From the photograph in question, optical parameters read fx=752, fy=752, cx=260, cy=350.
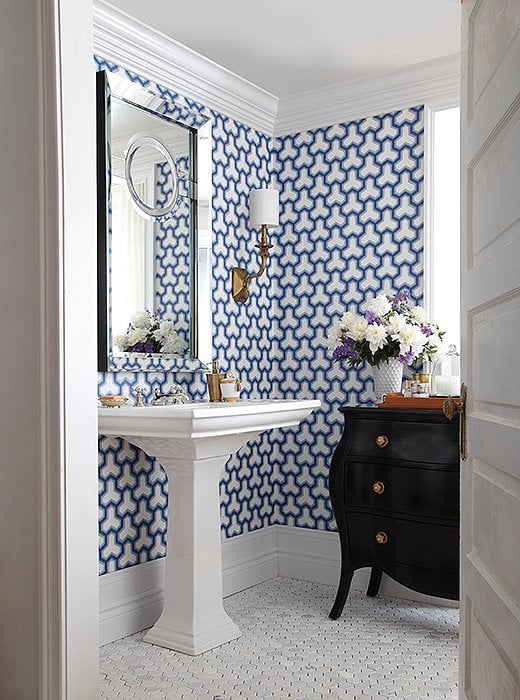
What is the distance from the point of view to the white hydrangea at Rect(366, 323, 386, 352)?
135 inches

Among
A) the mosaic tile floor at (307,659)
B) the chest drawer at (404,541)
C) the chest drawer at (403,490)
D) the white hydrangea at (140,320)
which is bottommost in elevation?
the mosaic tile floor at (307,659)

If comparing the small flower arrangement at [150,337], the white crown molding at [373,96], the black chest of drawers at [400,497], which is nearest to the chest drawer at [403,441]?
the black chest of drawers at [400,497]

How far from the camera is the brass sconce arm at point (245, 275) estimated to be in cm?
394

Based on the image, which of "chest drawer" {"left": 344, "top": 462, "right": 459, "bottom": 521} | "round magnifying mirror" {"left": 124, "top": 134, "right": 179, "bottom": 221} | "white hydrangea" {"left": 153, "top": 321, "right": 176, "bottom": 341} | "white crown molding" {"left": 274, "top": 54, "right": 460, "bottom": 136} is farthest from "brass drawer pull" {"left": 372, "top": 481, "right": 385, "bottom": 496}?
"white crown molding" {"left": 274, "top": 54, "right": 460, "bottom": 136}

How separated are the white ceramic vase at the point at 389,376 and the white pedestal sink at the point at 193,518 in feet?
2.11

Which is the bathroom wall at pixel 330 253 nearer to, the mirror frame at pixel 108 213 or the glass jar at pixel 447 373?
the glass jar at pixel 447 373

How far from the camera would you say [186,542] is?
9.96ft

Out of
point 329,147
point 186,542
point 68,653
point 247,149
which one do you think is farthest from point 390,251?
point 68,653

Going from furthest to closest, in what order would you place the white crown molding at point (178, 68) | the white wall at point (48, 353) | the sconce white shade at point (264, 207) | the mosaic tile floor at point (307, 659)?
1. the sconce white shade at point (264, 207)
2. the white crown molding at point (178, 68)
3. the mosaic tile floor at point (307, 659)
4. the white wall at point (48, 353)

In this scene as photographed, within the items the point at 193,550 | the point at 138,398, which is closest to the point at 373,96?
the point at 138,398

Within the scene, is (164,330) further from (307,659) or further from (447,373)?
(307,659)

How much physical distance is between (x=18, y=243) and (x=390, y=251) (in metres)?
2.18

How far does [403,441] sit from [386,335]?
20.2 inches

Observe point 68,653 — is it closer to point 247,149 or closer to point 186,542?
point 186,542
